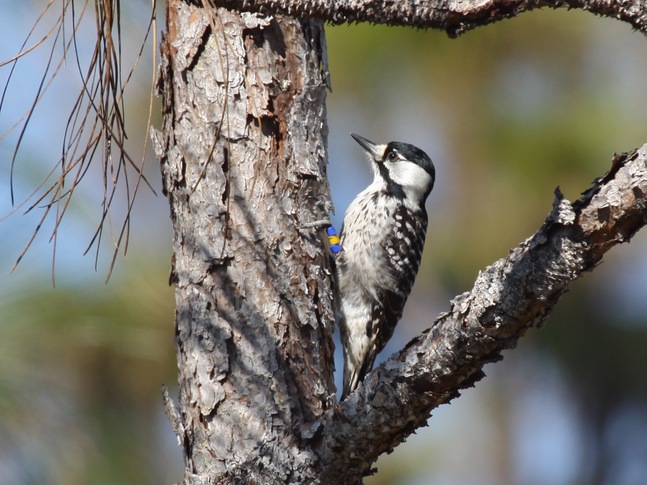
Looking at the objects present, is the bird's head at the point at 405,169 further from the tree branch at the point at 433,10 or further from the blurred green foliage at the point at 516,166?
the tree branch at the point at 433,10

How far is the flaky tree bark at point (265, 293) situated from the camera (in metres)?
2.50

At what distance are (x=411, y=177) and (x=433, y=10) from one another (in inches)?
112

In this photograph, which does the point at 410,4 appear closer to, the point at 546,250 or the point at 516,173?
the point at 546,250

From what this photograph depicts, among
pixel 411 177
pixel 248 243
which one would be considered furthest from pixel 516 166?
pixel 248 243

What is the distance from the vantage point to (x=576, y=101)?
5059 mm

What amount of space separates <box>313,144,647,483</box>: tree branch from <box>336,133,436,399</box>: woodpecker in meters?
1.40

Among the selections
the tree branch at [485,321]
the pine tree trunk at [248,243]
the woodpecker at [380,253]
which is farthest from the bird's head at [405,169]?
the tree branch at [485,321]

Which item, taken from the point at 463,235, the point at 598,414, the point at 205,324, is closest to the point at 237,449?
the point at 205,324

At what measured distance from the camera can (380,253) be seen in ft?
14.0

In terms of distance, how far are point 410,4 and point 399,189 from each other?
271 centimetres

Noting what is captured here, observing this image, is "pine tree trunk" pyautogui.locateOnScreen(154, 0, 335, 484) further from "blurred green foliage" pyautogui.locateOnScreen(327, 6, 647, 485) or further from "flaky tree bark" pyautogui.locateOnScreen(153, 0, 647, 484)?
"blurred green foliage" pyautogui.locateOnScreen(327, 6, 647, 485)

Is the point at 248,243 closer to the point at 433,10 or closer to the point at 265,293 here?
the point at 265,293

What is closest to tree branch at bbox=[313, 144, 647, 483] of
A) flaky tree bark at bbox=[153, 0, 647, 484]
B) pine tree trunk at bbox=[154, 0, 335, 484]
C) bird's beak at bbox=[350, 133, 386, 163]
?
flaky tree bark at bbox=[153, 0, 647, 484]

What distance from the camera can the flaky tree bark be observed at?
250cm
